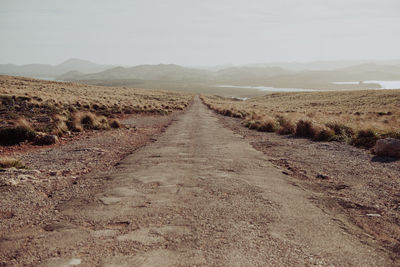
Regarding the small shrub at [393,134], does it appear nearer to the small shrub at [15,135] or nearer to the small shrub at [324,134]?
the small shrub at [324,134]

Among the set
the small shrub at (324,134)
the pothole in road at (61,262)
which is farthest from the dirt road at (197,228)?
the small shrub at (324,134)

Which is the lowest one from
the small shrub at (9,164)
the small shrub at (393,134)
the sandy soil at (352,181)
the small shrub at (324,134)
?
the sandy soil at (352,181)

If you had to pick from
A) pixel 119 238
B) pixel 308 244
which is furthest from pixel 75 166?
pixel 308 244

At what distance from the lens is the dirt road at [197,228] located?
2.64 meters

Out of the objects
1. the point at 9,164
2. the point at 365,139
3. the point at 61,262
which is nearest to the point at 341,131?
the point at 365,139

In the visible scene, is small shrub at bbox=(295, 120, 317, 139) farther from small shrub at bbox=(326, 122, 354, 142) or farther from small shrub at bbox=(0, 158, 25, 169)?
small shrub at bbox=(0, 158, 25, 169)

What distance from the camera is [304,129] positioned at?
12172mm

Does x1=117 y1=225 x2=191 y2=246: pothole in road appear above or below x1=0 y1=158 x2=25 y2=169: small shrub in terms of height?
below

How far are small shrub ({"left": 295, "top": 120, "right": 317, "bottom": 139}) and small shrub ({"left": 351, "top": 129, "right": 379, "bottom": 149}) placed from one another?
207 cm

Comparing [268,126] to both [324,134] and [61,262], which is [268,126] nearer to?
[324,134]

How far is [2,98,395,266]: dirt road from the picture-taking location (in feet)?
8.66

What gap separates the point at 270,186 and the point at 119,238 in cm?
319

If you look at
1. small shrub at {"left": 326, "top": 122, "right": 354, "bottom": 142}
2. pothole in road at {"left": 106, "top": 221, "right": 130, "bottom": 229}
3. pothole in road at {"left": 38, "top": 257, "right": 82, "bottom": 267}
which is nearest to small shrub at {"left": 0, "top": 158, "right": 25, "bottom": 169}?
pothole in road at {"left": 106, "top": 221, "right": 130, "bottom": 229}

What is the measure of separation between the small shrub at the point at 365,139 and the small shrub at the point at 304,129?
2.07 metres
